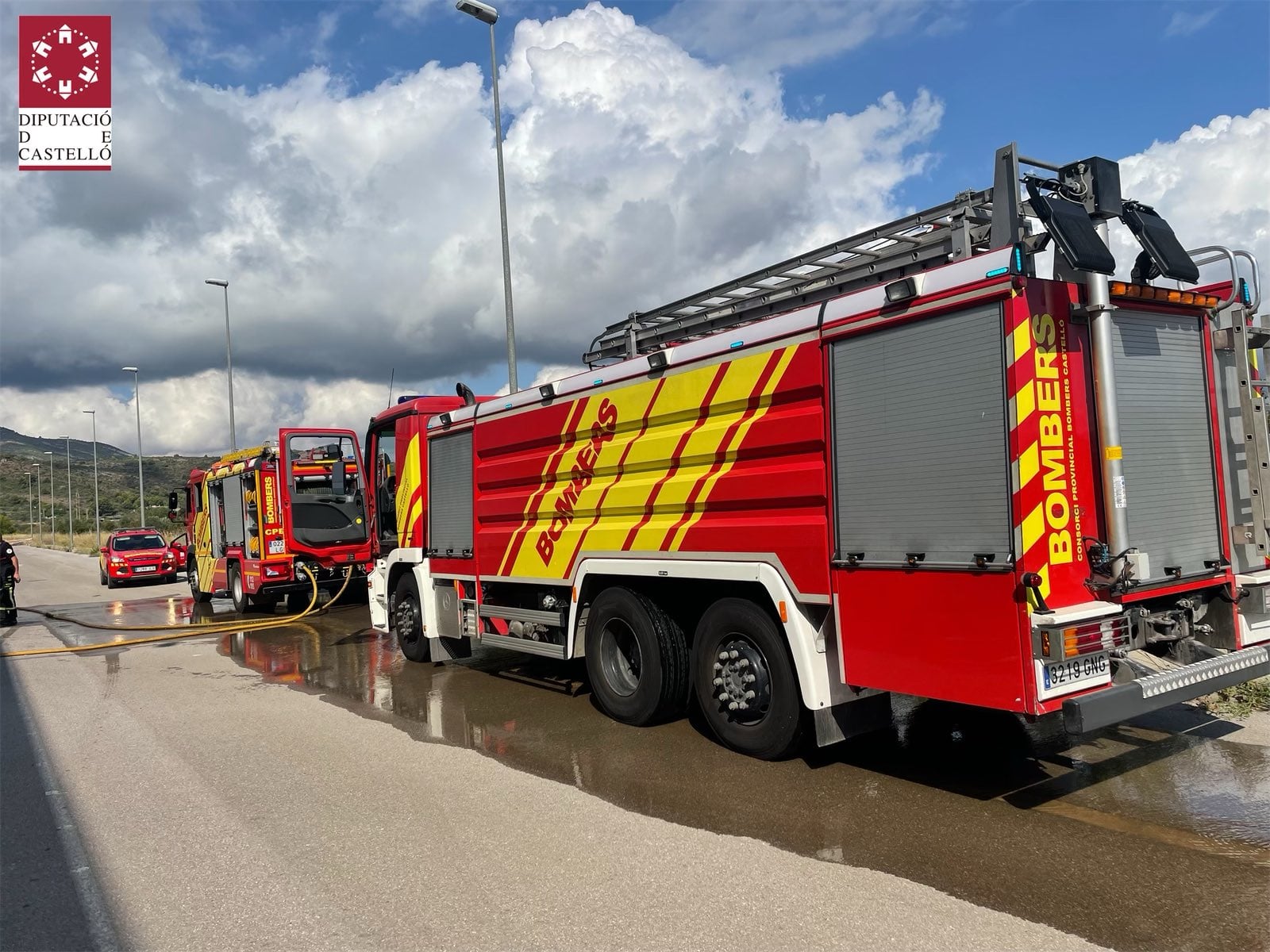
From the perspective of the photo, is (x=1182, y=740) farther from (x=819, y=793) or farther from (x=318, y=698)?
(x=318, y=698)

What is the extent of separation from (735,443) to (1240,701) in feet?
13.2

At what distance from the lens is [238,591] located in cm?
1642

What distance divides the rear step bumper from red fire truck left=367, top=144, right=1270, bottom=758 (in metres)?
0.02

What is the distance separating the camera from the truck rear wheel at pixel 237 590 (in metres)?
16.2

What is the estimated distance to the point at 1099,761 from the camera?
5457 mm

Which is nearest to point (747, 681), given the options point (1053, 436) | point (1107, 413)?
point (1053, 436)

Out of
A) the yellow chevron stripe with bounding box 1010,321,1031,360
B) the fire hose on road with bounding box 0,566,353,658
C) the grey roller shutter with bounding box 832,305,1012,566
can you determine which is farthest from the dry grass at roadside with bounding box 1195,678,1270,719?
the fire hose on road with bounding box 0,566,353,658

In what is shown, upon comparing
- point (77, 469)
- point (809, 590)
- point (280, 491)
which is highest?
point (77, 469)

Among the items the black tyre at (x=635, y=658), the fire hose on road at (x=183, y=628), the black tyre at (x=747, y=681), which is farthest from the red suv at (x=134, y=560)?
the black tyre at (x=747, y=681)

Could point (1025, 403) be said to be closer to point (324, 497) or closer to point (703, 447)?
point (703, 447)

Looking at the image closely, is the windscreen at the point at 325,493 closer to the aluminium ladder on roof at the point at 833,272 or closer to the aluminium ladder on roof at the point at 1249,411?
the aluminium ladder on roof at the point at 833,272

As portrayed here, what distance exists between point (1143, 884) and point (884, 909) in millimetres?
1145

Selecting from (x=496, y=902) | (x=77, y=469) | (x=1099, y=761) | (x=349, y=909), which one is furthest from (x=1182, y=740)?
(x=77, y=469)

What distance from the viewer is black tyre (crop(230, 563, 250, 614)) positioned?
16188 millimetres
